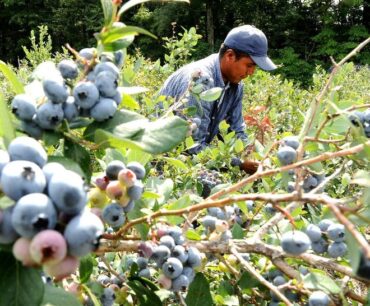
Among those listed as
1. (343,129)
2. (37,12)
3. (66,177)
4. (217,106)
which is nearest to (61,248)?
(66,177)

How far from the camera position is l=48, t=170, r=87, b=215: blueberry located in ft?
1.54

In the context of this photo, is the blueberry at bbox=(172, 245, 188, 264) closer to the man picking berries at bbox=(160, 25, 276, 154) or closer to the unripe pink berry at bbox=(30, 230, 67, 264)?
the unripe pink berry at bbox=(30, 230, 67, 264)

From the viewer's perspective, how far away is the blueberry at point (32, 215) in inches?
17.8

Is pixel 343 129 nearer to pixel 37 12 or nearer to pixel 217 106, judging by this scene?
pixel 217 106

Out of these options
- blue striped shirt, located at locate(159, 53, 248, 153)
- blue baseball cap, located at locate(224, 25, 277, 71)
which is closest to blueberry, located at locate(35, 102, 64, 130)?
blue striped shirt, located at locate(159, 53, 248, 153)

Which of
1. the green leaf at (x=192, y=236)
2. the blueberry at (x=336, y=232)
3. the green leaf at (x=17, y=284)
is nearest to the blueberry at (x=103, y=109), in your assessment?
the green leaf at (x=17, y=284)

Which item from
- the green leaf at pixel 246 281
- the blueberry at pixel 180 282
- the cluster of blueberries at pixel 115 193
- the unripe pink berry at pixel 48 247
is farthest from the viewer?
the green leaf at pixel 246 281

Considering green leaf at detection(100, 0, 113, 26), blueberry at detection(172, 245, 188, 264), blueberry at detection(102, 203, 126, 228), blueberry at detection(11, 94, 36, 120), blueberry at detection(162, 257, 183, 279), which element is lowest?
blueberry at detection(162, 257, 183, 279)

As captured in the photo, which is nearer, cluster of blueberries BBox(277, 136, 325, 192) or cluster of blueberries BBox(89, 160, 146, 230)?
cluster of blueberries BBox(89, 160, 146, 230)

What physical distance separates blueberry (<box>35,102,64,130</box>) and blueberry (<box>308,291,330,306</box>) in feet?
1.47

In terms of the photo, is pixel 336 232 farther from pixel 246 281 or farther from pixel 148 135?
pixel 148 135

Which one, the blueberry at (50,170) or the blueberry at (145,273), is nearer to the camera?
the blueberry at (50,170)

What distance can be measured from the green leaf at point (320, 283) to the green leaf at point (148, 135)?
303 millimetres

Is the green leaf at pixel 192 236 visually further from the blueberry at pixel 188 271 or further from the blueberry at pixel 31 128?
the blueberry at pixel 31 128
